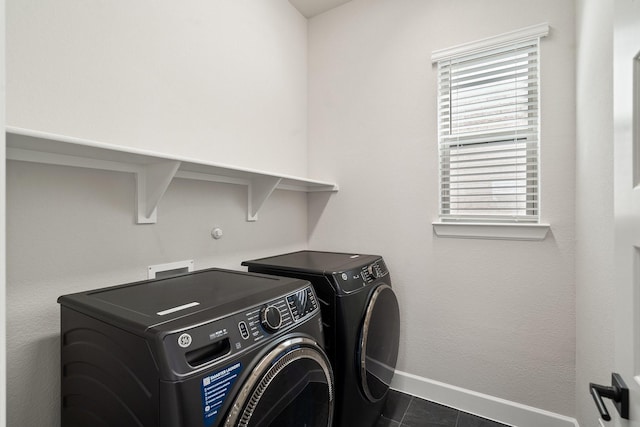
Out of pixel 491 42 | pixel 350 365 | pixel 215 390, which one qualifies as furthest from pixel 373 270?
pixel 491 42

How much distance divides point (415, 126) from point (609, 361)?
151 centimetres

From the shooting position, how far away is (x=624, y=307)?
0.63 metres

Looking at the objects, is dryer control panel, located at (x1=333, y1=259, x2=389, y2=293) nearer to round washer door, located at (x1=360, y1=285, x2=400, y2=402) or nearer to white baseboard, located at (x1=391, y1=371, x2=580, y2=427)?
round washer door, located at (x1=360, y1=285, x2=400, y2=402)

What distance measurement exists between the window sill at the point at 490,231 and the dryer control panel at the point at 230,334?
121 centimetres

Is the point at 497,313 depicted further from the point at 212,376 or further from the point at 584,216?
the point at 212,376

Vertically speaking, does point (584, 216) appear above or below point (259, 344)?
above

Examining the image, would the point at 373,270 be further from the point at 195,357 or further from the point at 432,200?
the point at 195,357

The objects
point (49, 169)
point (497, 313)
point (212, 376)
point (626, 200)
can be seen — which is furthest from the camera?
point (497, 313)

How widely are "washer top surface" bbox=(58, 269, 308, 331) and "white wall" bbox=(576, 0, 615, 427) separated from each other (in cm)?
109

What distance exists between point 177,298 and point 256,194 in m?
1.00

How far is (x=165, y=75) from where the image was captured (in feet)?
4.80

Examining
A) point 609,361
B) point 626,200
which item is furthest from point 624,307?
point 609,361

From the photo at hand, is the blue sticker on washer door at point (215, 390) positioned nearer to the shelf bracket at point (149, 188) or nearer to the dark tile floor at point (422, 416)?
the shelf bracket at point (149, 188)

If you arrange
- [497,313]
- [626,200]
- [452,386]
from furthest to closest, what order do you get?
[452,386] < [497,313] < [626,200]
